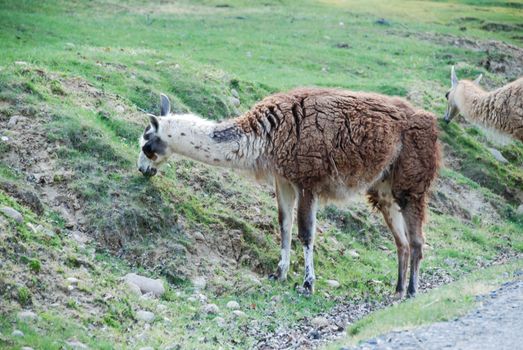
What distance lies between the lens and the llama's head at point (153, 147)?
1245 cm

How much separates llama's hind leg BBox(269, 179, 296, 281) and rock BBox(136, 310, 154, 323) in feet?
9.65

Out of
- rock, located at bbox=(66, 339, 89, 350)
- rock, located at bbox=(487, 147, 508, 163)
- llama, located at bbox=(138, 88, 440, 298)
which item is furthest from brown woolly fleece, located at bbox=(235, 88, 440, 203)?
rock, located at bbox=(487, 147, 508, 163)

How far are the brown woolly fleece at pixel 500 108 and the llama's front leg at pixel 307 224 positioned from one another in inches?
282

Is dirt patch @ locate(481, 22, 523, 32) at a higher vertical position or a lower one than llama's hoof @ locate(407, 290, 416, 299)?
higher

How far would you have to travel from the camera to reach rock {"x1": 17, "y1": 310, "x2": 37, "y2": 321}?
853 cm

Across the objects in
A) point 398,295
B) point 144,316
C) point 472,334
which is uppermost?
point 472,334

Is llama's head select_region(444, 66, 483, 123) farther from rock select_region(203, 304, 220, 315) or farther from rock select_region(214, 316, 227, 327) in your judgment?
rock select_region(214, 316, 227, 327)

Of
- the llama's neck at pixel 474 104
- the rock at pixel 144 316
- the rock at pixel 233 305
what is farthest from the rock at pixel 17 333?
the llama's neck at pixel 474 104

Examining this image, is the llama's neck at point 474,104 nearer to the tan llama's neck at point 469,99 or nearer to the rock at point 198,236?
the tan llama's neck at point 469,99

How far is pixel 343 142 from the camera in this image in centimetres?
1218

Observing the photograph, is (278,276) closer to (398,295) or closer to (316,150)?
(398,295)

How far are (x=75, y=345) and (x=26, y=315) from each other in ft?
2.15

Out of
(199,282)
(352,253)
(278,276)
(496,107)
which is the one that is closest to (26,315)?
(199,282)

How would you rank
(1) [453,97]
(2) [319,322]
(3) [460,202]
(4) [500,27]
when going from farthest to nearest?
1. (4) [500,27]
2. (1) [453,97]
3. (3) [460,202]
4. (2) [319,322]
